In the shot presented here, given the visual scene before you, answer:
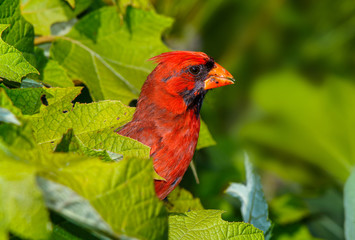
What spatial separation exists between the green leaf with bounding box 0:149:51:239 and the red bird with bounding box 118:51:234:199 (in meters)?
0.62

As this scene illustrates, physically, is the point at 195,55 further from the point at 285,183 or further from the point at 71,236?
the point at 285,183

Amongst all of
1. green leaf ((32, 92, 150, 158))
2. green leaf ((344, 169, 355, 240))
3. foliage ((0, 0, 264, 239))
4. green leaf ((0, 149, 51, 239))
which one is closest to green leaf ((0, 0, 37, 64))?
foliage ((0, 0, 264, 239))

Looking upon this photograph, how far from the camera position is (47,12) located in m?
1.21

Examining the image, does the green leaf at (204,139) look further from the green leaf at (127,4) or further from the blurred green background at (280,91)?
the blurred green background at (280,91)

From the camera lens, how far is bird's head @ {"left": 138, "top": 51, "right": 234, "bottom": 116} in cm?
142

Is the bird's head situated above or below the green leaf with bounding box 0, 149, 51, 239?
below

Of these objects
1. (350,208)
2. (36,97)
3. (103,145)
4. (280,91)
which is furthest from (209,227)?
(280,91)

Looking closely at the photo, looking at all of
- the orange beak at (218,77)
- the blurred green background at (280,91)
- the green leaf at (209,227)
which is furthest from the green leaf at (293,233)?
the green leaf at (209,227)

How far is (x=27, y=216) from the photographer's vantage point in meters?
0.55

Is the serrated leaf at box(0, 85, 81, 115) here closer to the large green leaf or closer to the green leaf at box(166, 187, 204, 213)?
the green leaf at box(166, 187, 204, 213)

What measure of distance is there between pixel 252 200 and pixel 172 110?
41 cm

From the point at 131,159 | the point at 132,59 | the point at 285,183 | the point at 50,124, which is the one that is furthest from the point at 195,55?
the point at 285,183

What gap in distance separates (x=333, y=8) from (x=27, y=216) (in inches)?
150

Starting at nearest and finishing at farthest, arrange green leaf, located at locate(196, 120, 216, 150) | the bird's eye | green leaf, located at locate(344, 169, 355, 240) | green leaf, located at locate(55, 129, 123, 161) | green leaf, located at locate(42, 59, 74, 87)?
green leaf, located at locate(55, 129, 123, 161)
green leaf, located at locate(42, 59, 74, 87)
green leaf, located at locate(344, 169, 355, 240)
green leaf, located at locate(196, 120, 216, 150)
the bird's eye
